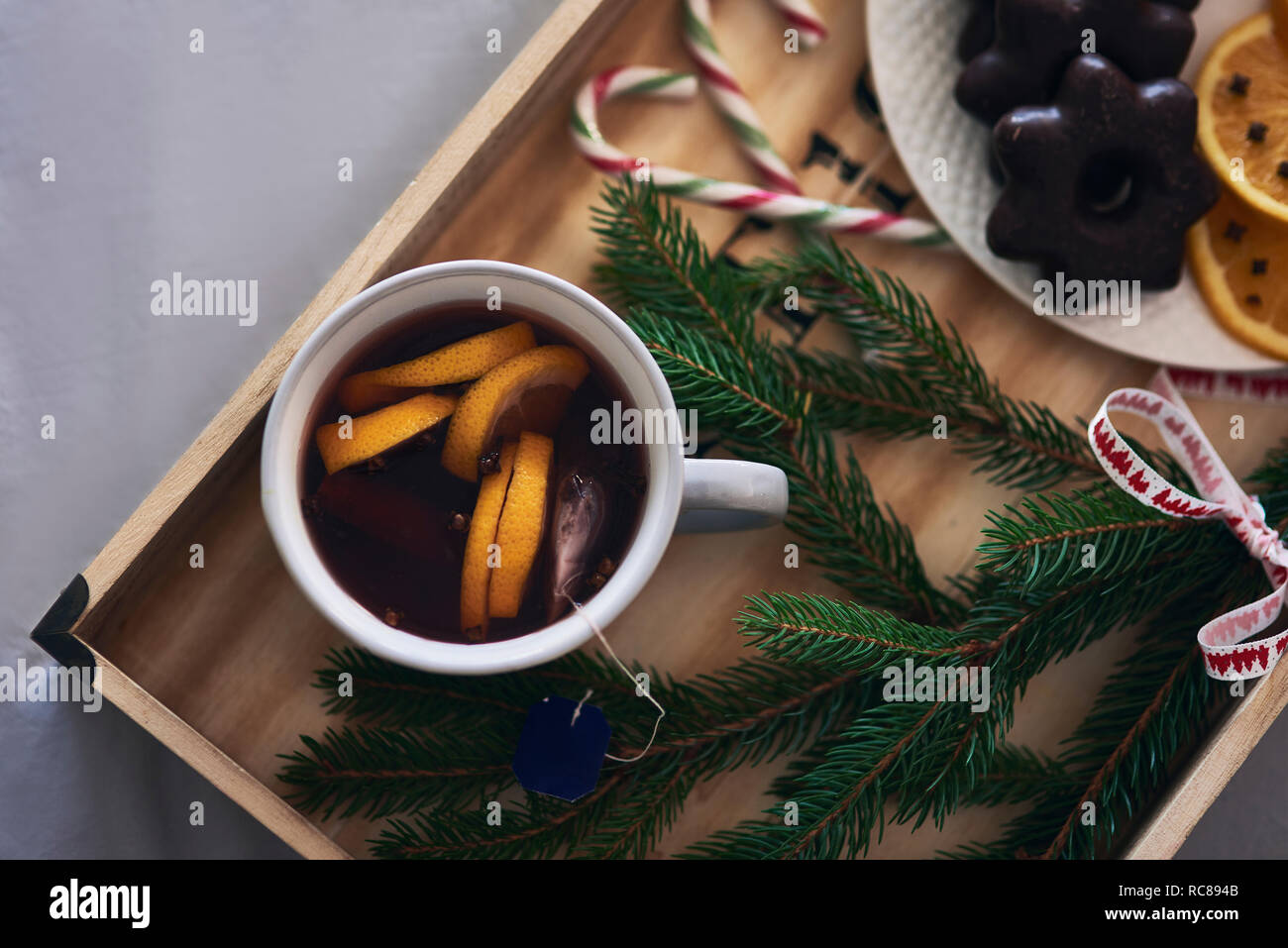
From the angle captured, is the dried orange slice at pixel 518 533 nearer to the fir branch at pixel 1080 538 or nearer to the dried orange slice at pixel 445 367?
the dried orange slice at pixel 445 367

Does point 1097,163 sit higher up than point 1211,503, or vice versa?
point 1097,163

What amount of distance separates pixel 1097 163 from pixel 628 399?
0.48 meters

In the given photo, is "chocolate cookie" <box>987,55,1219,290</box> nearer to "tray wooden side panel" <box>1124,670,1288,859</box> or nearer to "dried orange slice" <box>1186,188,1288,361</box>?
A: "dried orange slice" <box>1186,188,1288,361</box>

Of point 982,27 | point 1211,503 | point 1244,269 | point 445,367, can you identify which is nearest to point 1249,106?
point 1244,269

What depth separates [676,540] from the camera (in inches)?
31.0

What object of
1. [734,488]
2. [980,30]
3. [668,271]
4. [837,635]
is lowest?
[837,635]

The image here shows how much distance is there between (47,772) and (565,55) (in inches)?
31.8

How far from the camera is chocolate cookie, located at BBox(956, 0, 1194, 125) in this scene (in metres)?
0.76

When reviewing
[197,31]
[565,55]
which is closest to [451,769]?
[565,55]

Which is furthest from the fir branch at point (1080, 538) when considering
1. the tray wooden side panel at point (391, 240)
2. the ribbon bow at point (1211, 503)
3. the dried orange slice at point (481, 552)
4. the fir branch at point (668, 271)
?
the tray wooden side panel at point (391, 240)

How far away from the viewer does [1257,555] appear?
2.36 ft

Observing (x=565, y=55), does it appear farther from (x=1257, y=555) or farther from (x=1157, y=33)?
(x=1257, y=555)

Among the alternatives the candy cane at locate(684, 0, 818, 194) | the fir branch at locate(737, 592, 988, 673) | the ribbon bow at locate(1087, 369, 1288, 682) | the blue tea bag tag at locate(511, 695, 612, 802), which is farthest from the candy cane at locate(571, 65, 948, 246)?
the blue tea bag tag at locate(511, 695, 612, 802)

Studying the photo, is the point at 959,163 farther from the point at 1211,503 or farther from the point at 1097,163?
the point at 1211,503
